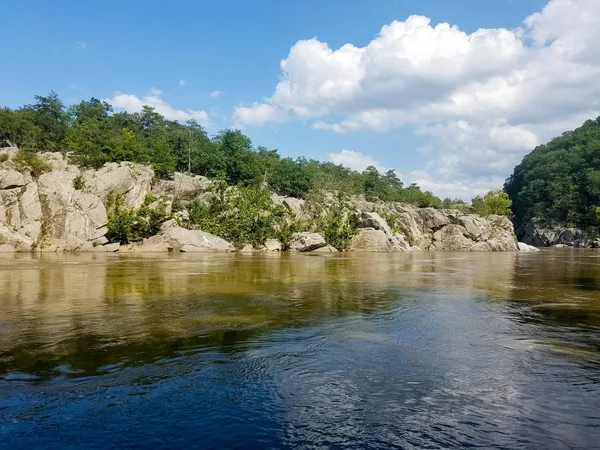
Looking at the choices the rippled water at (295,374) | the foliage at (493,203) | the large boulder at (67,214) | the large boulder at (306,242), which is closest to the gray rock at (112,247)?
the large boulder at (67,214)

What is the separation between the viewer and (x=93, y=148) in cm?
5969

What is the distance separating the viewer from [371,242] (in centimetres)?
6041

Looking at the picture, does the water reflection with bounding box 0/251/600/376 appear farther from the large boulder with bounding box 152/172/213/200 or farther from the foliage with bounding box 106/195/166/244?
the large boulder with bounding box 152/172/213/200

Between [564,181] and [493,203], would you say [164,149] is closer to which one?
[493,203]

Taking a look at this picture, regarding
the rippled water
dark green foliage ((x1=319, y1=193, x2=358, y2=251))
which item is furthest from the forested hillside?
the rippled water

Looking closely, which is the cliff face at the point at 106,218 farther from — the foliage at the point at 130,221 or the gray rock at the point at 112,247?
the foliage at the point at 130,221

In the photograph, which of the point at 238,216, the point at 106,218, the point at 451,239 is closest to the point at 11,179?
the point at 106,218

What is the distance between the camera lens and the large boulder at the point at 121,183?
167ft

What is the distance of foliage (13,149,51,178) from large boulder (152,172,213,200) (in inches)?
622

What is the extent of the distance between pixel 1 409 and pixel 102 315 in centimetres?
563

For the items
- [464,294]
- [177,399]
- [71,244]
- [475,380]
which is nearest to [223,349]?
[177,399]

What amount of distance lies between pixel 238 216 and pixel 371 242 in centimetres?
1871

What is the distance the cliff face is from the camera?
4241 cm

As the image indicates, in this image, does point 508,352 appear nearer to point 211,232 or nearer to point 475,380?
point 475,380
